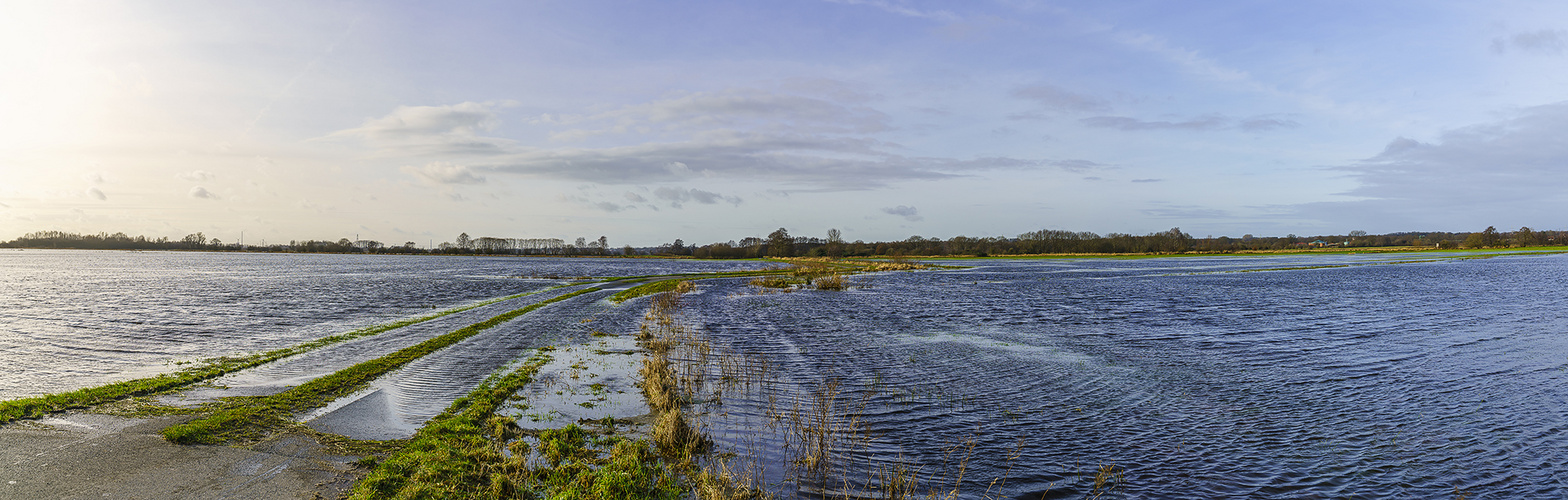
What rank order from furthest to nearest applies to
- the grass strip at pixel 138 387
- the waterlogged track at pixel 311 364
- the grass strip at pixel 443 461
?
the waterlogged track at pixel 311 364
the grass strip at pixel 138 387
the grass strip at pixel 443 461

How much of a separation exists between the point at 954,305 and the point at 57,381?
114ft

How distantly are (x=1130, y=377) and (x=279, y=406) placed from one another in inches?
726

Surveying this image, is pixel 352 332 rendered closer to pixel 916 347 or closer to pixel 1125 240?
pixel 916 347

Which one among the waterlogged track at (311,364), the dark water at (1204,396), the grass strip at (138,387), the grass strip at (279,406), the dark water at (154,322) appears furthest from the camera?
the dark water at (154,322)

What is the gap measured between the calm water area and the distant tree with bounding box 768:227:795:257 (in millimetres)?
144706

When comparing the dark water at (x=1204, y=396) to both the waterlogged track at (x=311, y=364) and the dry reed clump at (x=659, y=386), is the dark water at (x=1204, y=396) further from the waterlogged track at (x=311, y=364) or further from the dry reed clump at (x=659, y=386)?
the waterlogged track at (x=311, y=364)

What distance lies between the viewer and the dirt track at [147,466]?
26.2 feet

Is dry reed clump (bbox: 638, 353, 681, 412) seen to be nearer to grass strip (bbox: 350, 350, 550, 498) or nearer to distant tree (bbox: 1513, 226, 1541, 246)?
grass strip (bbox: 350, 350, 550, 498)

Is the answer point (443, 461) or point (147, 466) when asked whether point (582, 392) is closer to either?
point (443, 461)

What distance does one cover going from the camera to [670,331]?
84.5 ft

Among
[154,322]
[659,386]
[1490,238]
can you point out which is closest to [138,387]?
[659,386]

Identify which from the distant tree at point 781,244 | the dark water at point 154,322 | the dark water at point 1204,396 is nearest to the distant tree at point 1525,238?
the distant tree at point 781,244

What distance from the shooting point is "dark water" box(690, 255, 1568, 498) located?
32.1 ft

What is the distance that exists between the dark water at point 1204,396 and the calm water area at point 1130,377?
7cm
